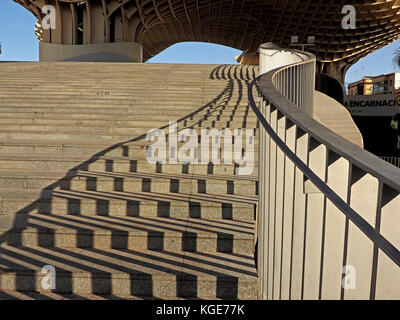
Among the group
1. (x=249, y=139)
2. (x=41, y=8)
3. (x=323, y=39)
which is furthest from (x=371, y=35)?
(x=249, y=139)

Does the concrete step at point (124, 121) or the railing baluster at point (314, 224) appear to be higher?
the concrete step at point (124, 121)

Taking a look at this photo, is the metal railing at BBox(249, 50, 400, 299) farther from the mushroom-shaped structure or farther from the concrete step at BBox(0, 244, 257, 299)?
the mushroom-shaped structure

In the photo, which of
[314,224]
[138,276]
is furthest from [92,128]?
[314,224]

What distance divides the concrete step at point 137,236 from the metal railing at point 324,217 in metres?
0.63

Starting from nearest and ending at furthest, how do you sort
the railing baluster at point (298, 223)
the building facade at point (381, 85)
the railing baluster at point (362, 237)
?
the railing baluster at point (362, 237) → the railing baluster at point (298, 223) → the building facade at point (381, 85)

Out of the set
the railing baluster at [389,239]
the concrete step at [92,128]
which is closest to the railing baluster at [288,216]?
the railing baluster at [389,239]

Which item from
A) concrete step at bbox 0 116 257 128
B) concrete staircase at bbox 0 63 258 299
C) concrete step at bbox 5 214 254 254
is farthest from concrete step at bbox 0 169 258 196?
concrete step at bbox 0 116 257 128

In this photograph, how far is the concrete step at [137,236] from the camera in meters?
3.38

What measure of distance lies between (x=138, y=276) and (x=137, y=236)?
1.63 feet

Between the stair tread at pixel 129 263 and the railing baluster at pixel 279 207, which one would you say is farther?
the stair tread at pixel 129 263

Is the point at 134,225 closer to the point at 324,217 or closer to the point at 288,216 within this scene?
the point at 288,216

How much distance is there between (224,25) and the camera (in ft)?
174

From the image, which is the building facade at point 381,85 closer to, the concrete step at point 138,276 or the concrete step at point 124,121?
the concrete step at point 124,121
